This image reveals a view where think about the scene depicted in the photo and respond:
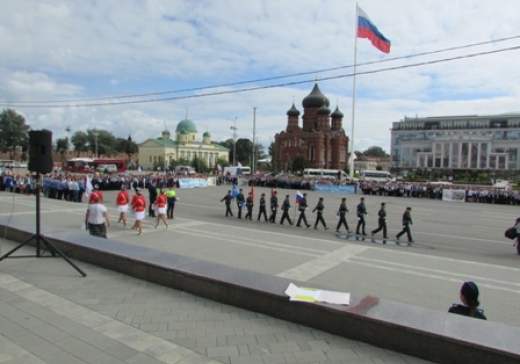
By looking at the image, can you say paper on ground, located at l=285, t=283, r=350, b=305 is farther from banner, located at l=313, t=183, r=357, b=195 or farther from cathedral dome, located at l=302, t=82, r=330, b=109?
cathedral dome, located at l=302, t=82, r=330, b=109

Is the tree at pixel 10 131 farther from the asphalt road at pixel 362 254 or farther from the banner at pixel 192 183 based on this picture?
the asphalt road at pixel 362 254

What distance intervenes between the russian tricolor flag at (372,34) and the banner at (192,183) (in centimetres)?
2417

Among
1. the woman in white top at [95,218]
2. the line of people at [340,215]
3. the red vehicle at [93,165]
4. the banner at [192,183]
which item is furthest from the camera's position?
the red vehicle at [93,165]

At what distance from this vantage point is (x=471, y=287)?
4422mm

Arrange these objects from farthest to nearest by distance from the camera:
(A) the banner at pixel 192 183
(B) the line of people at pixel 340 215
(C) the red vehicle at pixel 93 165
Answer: (C) the red vehicle at pixel 93 165 → (A) the banner at pixel 192 183 → (B) the line of people at pixel 340 215

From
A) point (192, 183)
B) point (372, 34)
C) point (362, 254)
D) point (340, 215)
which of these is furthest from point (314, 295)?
point (192, 183)

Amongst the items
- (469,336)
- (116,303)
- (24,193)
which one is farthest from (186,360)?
(24,193)

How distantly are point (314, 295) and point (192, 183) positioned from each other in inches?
1617

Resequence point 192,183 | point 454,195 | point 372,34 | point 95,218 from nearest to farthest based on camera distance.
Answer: point 95,218 → point 372,34 → point 454,195 → point 192,183

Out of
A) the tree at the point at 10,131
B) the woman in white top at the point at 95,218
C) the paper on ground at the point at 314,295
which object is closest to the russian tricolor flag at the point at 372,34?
the woman in white top at the point at 95,218

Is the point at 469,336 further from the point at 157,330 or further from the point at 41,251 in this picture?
the point at 41,251

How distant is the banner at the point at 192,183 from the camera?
4385 centimetres

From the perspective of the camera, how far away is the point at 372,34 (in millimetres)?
28344

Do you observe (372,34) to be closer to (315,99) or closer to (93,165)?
(93,165)
